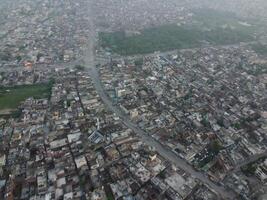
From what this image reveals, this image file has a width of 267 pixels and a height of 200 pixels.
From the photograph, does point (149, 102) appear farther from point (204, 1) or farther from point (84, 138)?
point (204, 1)

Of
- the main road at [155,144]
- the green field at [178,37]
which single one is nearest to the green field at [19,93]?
the main road at [155,144]

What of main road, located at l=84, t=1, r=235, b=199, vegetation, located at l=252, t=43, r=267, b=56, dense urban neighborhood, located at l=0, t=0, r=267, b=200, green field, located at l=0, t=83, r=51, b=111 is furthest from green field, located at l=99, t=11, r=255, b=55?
green field, located at l=0, t=83, r=51, b=111

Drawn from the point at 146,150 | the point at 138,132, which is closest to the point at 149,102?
the point at 138,132

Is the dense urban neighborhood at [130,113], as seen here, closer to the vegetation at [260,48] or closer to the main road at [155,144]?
the main road at [155,144]

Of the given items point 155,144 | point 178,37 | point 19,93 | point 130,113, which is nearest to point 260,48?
point 178,37

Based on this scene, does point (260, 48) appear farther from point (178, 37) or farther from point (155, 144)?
point (155, 144)

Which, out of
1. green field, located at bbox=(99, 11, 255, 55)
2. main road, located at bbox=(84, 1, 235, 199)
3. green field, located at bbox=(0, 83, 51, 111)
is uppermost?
main road, located at bbox=(84, 1, 235, 199)

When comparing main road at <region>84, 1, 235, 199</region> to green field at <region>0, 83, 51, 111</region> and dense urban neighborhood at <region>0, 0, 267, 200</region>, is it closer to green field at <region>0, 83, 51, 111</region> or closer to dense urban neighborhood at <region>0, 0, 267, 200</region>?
dense urban neighborhood at <region>0, 0, 267, 200</region>
